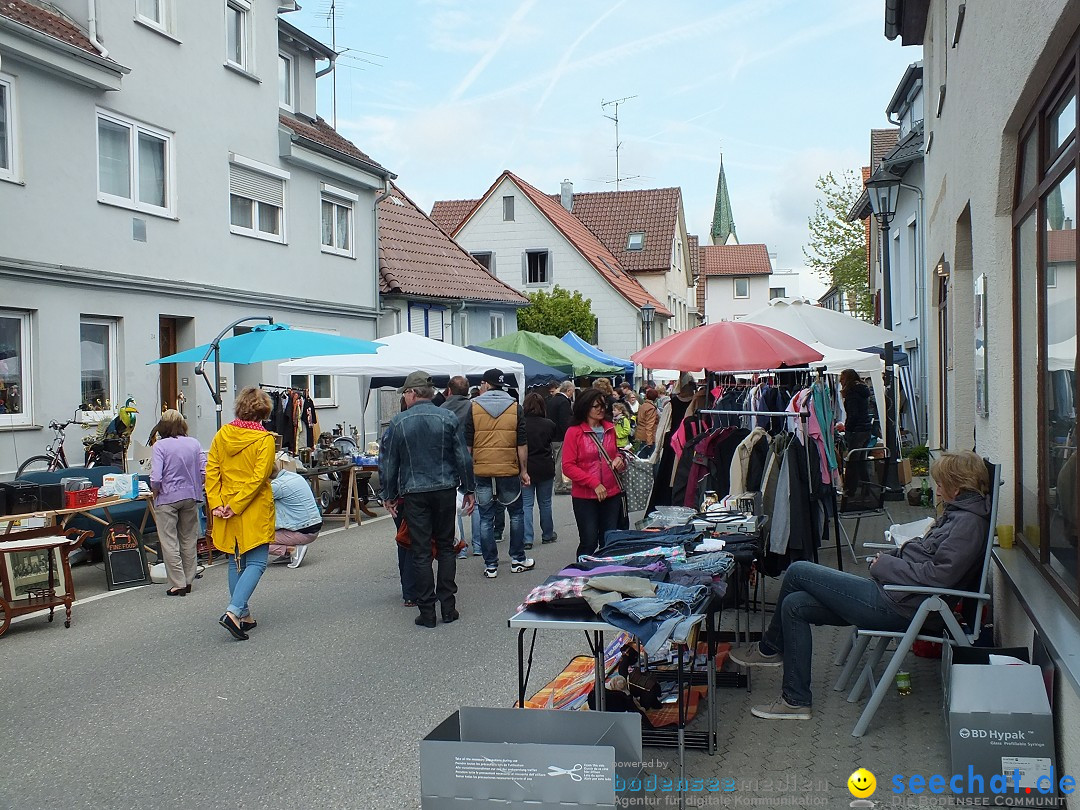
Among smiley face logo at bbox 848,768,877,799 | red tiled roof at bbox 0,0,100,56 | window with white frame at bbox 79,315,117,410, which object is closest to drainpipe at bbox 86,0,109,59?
red tiled roof at bbox 0,0,100,56

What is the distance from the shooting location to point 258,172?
18.0 meters

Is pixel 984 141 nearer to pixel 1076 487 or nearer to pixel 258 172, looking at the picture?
pixel 1076 487

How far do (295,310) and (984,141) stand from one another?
47.6 ft

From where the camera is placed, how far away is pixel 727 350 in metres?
9.12

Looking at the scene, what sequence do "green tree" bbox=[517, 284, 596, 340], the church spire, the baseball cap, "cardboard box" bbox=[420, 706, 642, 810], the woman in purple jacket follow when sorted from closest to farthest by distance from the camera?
"cardboard box" bbox=[420, 706, 642, 810], the baseball cap, the woman in purple jacket, "green tree" bbox=[517, 284, 596, 340], the church spire

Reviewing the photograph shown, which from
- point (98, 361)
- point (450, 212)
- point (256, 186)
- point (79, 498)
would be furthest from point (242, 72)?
point (450, 212)

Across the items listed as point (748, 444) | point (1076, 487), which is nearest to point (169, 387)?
point (748, 444)

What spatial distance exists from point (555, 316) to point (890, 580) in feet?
107

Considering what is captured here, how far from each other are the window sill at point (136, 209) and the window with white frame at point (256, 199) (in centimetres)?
161

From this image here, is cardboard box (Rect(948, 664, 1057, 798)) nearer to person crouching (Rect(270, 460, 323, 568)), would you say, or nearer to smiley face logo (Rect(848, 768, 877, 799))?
smiley face logo (Rect(848, 768, 877, 799))

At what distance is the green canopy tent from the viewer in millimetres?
21953

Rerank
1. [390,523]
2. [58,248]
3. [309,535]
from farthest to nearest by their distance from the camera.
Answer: [390,523] → [58,248] → [309,535]

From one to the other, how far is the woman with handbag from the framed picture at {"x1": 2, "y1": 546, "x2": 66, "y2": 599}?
14.2 feet

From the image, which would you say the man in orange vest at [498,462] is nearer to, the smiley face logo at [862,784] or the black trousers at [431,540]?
the black trousers at [431,540]
